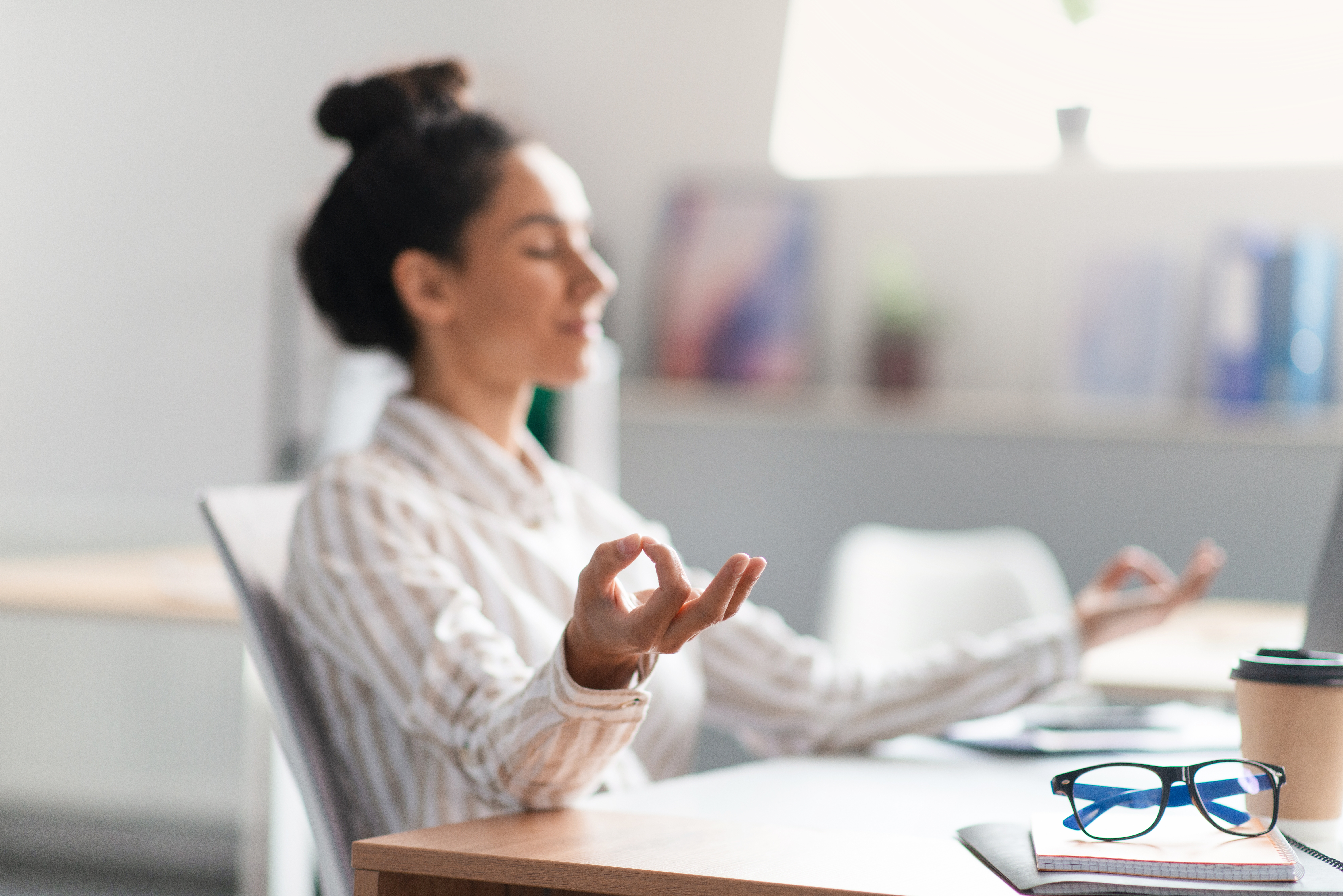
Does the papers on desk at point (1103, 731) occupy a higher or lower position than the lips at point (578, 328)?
lower

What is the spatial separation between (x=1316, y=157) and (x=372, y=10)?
2.22m

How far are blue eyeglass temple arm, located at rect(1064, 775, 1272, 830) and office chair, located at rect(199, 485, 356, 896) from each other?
1.84ft

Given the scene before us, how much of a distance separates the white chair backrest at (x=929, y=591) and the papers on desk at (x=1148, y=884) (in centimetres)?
156

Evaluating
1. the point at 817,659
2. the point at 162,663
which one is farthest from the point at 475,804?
the point at 162,663

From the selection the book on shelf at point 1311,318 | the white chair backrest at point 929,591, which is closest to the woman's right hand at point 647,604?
the white chair backrest at point 929,591

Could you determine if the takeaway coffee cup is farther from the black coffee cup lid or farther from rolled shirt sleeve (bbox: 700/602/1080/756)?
rolled shirt sleeve (bbox: 700/602/1080/756)

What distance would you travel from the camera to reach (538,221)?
1252 millimetres

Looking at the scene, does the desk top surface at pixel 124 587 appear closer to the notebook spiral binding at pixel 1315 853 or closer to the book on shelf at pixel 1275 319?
the notebook spiral binding at pixel 1315 853

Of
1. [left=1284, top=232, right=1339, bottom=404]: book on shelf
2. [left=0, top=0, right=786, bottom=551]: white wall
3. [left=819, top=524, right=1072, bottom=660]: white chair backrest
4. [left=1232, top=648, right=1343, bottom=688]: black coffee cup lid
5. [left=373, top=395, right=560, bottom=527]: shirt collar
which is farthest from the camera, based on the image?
[left=0, top=0, right=786, bottom=551]: white wall

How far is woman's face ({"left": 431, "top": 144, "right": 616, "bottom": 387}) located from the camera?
1.23 metres

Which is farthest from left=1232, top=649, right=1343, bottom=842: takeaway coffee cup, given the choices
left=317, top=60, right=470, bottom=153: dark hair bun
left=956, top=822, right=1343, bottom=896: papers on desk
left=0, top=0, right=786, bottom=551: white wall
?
left=0, top=0, right=786, bottom=551: white wall

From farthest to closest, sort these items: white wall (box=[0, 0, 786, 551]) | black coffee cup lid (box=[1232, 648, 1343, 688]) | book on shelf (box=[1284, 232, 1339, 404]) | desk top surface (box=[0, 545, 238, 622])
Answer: white wall (box=[0, 0, 786, 551]) < book on shelf (box=[1284, 232, 1339, 404]) < desk top surface (box=[0, 545, 238, 622]) < black coffee cup lid (box=[1232, 648, 1343, 688])

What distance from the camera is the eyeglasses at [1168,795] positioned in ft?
2.42

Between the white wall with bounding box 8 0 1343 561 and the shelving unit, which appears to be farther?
the white wall with bounding box 8 0 1343 561
